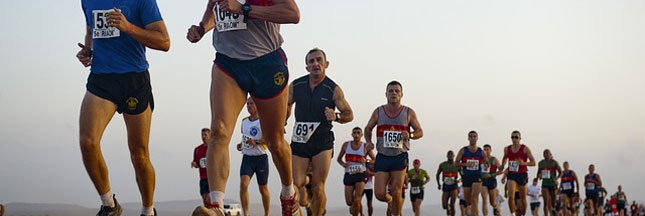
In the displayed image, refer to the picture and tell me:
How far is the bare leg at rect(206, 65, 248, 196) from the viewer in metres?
6.26

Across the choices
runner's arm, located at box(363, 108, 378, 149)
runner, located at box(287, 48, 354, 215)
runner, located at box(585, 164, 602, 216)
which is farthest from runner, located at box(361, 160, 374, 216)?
runner, located at box(585, 164, 602, 216)

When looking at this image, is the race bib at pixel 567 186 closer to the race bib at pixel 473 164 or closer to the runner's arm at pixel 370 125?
the race bib at pixel 473 164

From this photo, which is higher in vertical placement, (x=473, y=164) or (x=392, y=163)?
(x=392, y=163)

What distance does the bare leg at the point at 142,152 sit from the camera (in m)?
7.26

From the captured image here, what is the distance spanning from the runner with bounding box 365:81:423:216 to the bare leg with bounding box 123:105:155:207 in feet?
17.6

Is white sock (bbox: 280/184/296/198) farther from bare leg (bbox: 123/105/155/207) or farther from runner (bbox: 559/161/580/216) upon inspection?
runner (bbox: 559/161/580/216)

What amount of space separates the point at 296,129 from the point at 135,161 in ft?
11.9

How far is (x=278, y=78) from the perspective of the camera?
6.58 meters

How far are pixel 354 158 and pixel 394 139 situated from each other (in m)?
4.98

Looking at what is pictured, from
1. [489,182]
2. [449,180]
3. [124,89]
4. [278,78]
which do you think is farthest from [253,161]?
[449,180]

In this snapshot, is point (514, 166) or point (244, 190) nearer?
point (244, 190)

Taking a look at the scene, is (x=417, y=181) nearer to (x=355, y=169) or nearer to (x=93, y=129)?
(x=355, y=169)

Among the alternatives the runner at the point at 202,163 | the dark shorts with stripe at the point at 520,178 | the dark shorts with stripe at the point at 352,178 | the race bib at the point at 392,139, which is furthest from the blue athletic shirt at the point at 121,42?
the dark shorts with stripe at the point at 520,178

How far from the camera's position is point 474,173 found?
66.2 feet
